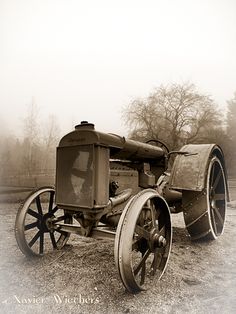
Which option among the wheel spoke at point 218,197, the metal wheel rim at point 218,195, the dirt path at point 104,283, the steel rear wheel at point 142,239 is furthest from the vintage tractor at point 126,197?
the wheel spoke at point 218,197

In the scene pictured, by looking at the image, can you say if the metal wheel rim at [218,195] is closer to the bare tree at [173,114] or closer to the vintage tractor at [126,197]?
the vintage tractor at [126,197]

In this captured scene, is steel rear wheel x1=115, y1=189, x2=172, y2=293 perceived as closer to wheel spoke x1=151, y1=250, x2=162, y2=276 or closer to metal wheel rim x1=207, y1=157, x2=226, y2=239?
wheel spoke x1=151, y1=250, x2=162, y2=276

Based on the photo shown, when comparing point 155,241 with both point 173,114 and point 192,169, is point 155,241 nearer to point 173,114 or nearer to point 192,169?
point 192,169

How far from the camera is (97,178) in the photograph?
235 centimetres

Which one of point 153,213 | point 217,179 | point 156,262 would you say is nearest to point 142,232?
point 153,213

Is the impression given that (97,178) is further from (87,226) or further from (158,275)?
(158,275)

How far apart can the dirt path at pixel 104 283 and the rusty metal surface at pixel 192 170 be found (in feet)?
2.85

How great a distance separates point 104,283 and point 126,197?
2.97 ft

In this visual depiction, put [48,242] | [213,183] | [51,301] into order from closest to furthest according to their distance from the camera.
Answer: [51,301]
[48,242]
[213,183]

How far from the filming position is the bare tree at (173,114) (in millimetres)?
9664

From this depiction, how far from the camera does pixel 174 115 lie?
37.0 ft

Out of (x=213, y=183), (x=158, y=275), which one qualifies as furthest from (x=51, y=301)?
(x=213, y=183)

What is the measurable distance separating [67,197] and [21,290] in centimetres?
88

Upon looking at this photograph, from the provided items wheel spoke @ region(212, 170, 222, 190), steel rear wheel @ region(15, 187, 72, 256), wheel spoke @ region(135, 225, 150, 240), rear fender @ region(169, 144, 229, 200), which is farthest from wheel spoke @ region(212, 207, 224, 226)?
steel rear wheel @ region(15, 187, 72, 256)
